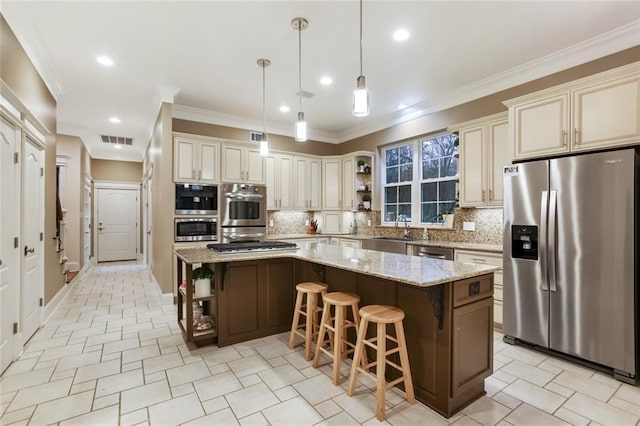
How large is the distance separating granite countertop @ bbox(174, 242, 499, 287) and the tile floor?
922 mm

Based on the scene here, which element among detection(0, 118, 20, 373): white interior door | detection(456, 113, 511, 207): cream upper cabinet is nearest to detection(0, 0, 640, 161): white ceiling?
detection(456, 113, 511, 207): cream upper cabinet

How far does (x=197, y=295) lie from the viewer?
311 centimetres

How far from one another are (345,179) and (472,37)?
11.2 feet

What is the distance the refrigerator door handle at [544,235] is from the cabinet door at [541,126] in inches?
18.4

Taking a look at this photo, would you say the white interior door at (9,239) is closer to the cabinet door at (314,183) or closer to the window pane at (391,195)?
the cabinet door at (314,183)

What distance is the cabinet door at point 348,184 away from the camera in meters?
5.96

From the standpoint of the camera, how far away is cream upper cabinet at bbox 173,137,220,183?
15.3ft

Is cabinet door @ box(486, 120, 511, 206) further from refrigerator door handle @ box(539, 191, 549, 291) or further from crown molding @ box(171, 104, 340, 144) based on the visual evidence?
crown molding @ box(171, 104, 340, 144)

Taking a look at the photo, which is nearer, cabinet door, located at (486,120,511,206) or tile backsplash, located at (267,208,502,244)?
cabinet door, located at (486,120,511,206)

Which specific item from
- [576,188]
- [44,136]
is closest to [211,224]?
[44,136]

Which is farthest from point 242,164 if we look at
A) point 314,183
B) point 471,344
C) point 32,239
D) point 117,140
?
point 471,344

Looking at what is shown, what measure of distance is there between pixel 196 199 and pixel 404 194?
3447mm

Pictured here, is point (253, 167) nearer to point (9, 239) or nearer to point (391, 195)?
point (391, 195)

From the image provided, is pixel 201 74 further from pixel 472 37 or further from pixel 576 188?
pixel 576 188
